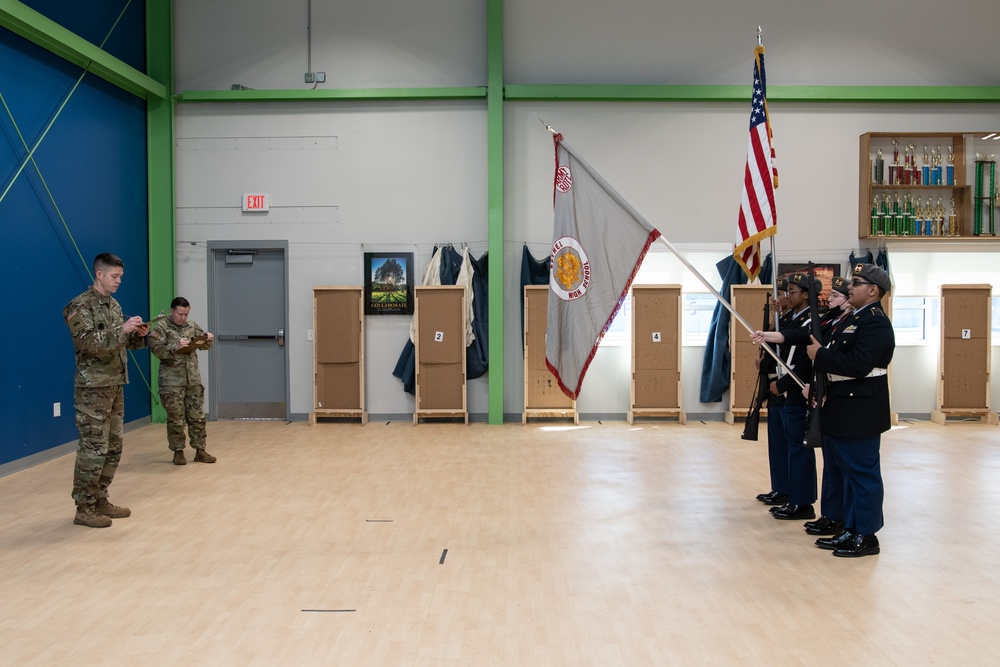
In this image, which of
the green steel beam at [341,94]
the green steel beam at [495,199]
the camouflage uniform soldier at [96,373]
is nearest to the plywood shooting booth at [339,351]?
the green steel beam at [495,199]

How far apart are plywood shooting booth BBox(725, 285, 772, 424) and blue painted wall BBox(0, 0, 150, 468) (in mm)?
7075

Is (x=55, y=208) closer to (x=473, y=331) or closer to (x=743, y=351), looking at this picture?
(x=473, y=331)

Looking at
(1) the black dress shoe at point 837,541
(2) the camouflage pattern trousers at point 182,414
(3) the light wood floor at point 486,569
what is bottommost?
(3) the light wood floor at point 486,569

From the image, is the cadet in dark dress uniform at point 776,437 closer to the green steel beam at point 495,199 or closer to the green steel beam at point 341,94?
the green steel beam at point 495,199

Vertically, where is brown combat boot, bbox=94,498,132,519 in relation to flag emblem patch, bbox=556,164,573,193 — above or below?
below

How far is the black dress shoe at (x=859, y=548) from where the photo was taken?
4348mm

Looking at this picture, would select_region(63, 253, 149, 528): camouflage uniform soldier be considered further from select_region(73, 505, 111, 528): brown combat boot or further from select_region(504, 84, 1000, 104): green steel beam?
select_region(504, 84, 1000, 104): green steel beam

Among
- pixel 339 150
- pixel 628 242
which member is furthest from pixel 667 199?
pixel 628 242

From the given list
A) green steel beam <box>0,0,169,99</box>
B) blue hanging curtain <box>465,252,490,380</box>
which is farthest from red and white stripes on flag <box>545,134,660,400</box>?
green steel beam <box>0,0,169,99</box>

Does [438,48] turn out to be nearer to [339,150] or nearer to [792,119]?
[339,150]

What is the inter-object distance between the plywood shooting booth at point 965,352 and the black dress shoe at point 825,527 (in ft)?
17.9

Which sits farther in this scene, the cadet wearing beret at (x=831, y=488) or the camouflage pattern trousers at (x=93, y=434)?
the camouflage pattern trousers at (x=93, y=434)

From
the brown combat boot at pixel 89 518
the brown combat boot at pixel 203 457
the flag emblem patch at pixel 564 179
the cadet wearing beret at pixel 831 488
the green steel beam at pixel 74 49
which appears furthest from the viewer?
the brown combat boot at pixel 203 457

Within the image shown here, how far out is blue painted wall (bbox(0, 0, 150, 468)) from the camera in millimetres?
6676
